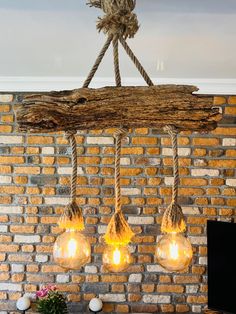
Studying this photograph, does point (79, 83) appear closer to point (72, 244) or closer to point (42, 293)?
point (42, 293)

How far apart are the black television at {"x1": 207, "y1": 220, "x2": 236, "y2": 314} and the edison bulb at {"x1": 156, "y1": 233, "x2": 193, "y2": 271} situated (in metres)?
1.46

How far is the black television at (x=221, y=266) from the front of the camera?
2996 mm

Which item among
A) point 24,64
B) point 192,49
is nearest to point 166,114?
point 192,49

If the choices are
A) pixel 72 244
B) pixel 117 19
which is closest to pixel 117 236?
pixel 72 244

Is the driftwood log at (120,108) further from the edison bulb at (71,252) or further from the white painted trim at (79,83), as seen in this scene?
the white painted trim at (79,83)

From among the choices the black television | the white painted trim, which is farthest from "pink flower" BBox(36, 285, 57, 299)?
the white painted trim

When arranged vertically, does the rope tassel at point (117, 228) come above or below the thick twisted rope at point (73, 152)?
below

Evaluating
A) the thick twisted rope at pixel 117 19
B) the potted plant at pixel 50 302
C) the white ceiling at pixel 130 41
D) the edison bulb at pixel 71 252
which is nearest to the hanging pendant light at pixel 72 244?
the edison bulb at pixel 71 252

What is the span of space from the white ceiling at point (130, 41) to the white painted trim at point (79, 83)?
0.07 feet

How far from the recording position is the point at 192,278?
327 cm

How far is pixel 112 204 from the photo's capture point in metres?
3.28

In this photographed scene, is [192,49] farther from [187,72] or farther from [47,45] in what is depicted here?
[47,45]

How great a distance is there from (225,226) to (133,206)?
669 mm

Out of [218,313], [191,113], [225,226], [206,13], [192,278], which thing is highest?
[206,13]
